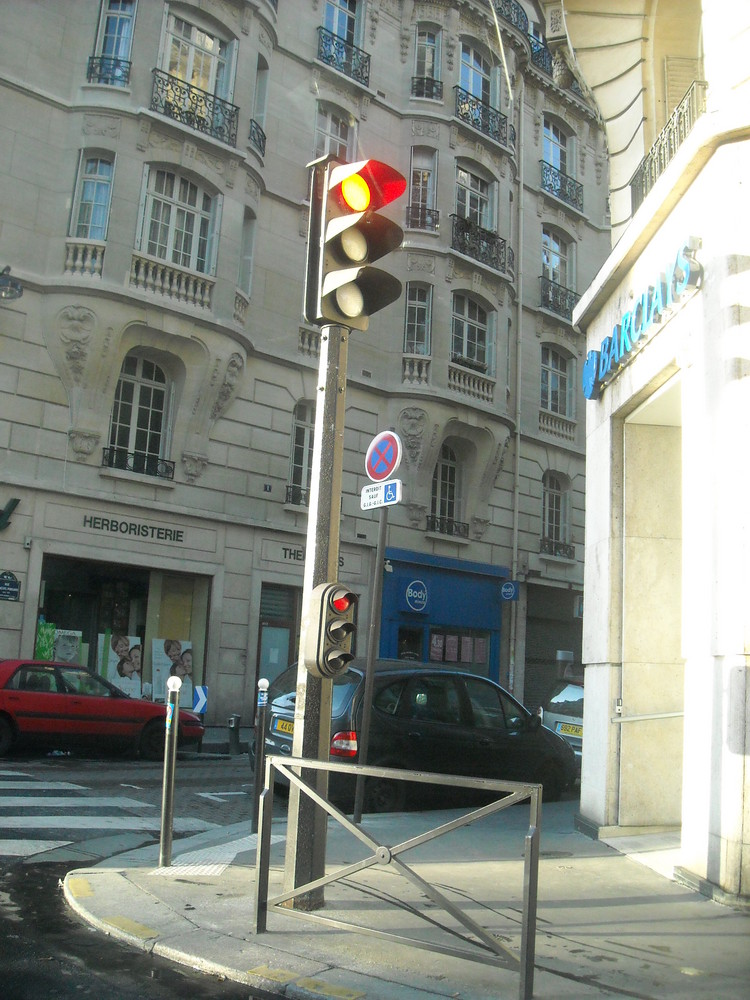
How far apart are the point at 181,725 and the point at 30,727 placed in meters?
2.42

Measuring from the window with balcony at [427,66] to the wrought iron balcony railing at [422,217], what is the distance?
293 cm

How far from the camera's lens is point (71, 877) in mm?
6164

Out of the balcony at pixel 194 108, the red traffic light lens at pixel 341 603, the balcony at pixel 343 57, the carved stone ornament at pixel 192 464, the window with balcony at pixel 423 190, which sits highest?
the balcony at pixel 343 57

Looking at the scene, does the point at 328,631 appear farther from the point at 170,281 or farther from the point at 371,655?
the point at 170,281

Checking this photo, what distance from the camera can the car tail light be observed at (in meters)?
9.45

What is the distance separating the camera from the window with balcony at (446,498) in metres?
24.1

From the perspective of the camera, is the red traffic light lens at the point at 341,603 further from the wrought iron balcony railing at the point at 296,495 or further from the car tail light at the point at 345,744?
the wrought iron balcony railing at the point at 296,495

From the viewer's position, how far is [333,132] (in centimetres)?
2259

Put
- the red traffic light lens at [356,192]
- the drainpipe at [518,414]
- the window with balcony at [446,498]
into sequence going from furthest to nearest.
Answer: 1. the drainpipe at [518,414]
2. the window with balcony at [446,498]
3. the red traffic light lens at [356,192]

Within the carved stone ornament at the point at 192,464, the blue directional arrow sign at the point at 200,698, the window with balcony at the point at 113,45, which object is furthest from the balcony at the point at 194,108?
the blue directional arrow sign at the point at 200,698

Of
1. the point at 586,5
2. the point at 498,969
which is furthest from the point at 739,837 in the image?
the point at 586,5

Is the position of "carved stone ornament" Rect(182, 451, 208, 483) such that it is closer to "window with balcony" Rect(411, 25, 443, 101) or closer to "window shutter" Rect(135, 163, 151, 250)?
"window shutter" Rect(135, 163, 151, 250)

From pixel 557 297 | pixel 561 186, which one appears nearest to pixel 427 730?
pixel 557 297

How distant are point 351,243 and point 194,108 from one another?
49.7 feet
